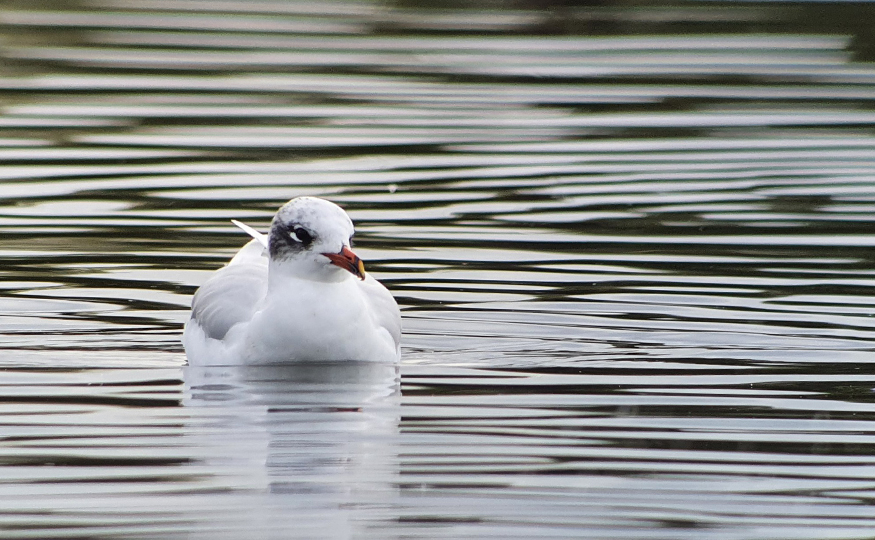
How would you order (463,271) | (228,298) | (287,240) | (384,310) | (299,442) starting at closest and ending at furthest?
(299,442) → (287,240) → (384,310) → (228,298) → (463,271)

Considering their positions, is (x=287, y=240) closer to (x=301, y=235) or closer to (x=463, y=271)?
(x=301, y=235)

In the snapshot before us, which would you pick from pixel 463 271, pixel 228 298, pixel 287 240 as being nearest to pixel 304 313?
pixel 287 240

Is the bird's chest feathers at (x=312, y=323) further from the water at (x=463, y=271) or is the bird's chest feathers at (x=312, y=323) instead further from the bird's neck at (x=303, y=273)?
the water at (x=463, y=271)

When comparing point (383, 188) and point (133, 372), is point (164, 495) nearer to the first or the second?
point (133, 372)

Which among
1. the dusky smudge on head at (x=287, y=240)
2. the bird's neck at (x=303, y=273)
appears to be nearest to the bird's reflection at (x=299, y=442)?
the bird's neck at (x=303, y=273)

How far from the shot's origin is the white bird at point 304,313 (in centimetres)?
1003

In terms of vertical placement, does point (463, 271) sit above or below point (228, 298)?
below

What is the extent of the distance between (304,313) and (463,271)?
2.66m

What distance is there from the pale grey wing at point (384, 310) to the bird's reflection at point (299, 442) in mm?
299

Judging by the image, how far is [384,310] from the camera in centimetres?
1039

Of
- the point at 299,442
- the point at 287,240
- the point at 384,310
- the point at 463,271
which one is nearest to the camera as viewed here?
the point at 299,442

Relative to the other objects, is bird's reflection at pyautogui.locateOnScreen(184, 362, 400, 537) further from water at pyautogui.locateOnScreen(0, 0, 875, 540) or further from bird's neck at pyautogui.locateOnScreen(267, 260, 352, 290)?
bird's neck at pyautogui.locateOnScreen(267, 260, 352, 290)

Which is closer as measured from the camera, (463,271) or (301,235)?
(301,235)

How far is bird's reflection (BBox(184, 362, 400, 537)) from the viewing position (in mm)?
7055
